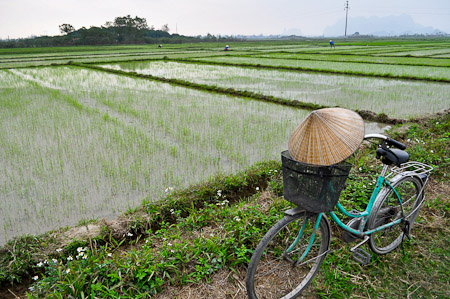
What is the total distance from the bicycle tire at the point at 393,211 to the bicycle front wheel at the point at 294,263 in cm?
44

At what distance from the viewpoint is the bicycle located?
1.61 metres

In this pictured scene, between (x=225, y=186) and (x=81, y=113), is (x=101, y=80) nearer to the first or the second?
(x=81, y=113)

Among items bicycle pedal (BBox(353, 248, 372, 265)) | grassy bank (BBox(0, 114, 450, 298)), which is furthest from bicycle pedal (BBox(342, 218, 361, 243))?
grassy bank (BBox(0, 114, 450, 298))

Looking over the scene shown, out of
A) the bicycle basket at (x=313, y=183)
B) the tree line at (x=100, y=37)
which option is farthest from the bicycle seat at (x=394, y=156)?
the tree line at (x=100, y=37)

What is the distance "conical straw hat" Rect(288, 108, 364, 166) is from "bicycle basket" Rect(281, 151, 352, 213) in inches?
1.8

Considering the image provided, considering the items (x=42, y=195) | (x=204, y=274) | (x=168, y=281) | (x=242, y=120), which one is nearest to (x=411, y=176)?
(x=204, y=274)

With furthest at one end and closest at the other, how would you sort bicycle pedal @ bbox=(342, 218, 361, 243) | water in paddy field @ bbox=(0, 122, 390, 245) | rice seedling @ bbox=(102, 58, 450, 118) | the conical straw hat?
rice seedling @ bbox=(102, 58, 450, 118), water in paddy field @ bbox=(0, 122, 390, 245), bicycle pedal @ bbox=(342, 218, 361, 243), the conical straw hat

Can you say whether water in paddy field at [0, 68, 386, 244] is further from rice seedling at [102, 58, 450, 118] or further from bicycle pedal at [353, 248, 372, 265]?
bicycle pedal at [353, 248, 372, 265]

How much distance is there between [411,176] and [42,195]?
342 cm

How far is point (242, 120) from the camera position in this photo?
19.9 feet

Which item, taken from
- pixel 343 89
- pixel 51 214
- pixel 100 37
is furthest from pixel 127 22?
pixel 51 214

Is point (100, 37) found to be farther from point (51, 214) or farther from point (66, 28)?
point (51, 214)

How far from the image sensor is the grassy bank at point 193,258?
6.49ft

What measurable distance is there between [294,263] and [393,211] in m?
0.89
